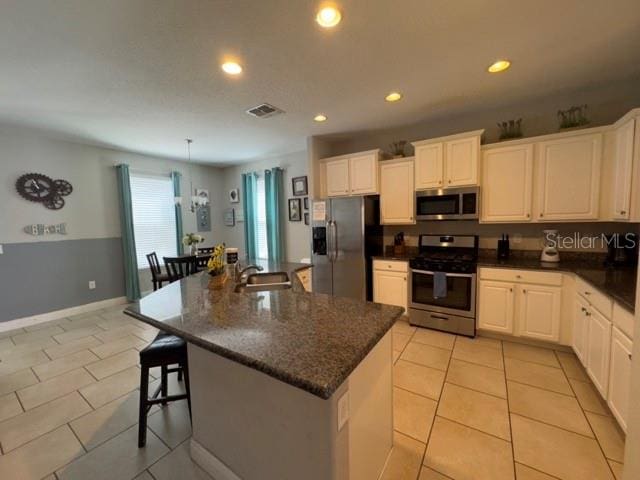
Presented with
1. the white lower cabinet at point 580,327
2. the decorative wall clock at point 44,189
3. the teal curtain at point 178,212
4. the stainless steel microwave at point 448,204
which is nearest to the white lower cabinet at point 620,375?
the white lower cabinet at point 580,327

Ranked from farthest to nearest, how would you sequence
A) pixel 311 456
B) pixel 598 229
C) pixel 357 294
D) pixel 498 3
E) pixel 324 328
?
pixel 357 294, pixel 598 229, pixel 498 3, pixel 324 328, pixel 311 456

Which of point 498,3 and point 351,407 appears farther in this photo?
point 498,3

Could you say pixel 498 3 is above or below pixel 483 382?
above

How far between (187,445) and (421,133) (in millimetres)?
4137

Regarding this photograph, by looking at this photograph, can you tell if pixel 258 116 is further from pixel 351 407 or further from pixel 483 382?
pixel 483 382

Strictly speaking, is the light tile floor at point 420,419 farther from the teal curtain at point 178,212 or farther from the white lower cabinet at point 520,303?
the teal curtain at point 178,212

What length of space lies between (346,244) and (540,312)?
2236 millimetres

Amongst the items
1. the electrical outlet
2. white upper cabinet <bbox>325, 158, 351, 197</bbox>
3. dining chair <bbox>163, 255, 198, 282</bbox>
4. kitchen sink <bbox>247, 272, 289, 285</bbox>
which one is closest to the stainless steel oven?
white upper cabinet <bbox>325, 158, 351, 197</bbox>

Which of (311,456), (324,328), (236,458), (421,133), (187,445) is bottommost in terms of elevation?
(187,445)

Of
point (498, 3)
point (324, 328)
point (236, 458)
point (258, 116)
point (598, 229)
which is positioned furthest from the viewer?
point (258, 116)

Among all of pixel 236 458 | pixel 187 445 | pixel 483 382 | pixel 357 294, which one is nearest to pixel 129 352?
pixel 187 445

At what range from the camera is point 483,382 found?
224 centimetres

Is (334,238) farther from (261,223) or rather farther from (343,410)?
(343,410)

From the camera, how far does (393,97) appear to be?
2.81 metres
